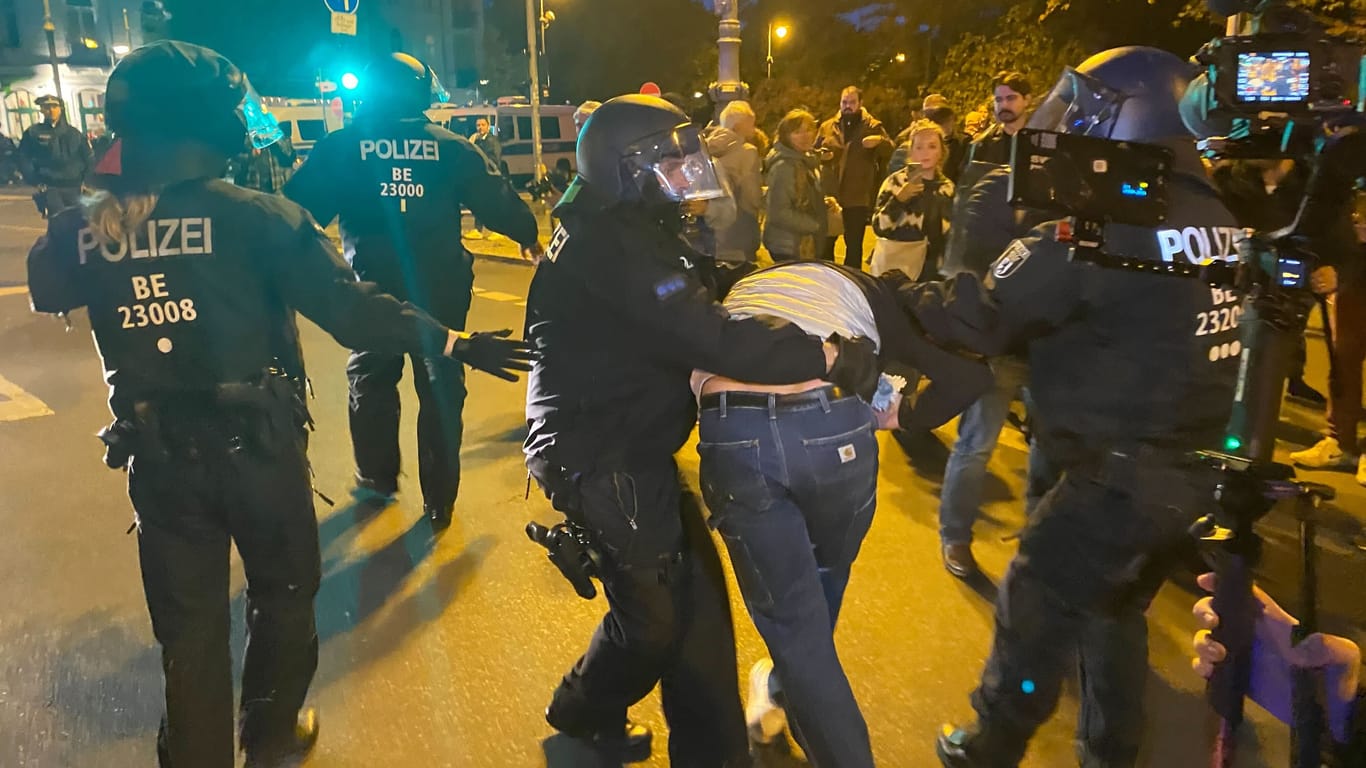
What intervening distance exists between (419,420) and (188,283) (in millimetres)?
2238

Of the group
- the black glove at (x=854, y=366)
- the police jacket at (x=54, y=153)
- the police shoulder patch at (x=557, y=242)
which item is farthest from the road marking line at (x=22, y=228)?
the black glove at (x=854, y=366)

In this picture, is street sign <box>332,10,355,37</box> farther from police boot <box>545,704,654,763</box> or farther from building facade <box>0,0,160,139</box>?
building facade <box>0,0,160,139</box>

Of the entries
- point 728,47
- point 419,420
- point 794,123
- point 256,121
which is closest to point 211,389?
point 256,121

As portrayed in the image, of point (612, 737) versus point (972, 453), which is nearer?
point (612, 737)

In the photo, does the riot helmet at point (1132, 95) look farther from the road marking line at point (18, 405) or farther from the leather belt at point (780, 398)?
the road marking line at point (18, 405)

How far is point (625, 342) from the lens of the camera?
2271 millimetres

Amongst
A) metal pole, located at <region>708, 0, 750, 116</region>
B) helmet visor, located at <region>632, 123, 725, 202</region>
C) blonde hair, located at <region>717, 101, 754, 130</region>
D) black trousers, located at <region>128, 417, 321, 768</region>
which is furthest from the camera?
metal pole, located at <region>708, 0, 750, 116</region>

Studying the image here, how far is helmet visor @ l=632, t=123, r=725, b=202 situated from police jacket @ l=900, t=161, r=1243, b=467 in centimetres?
58

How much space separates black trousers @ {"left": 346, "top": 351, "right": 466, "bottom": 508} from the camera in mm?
4496

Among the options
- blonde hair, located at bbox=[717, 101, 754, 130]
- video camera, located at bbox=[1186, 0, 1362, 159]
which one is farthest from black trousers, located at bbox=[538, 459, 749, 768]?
blonde hair, located at bbox=[717, 101, 754, 130]

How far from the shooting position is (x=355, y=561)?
4.31 meters

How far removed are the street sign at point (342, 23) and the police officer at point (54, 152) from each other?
6882 millimetres

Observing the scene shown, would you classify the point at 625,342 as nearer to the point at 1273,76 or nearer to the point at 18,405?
the point at 1273,76

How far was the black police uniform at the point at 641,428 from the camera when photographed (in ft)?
6.93
